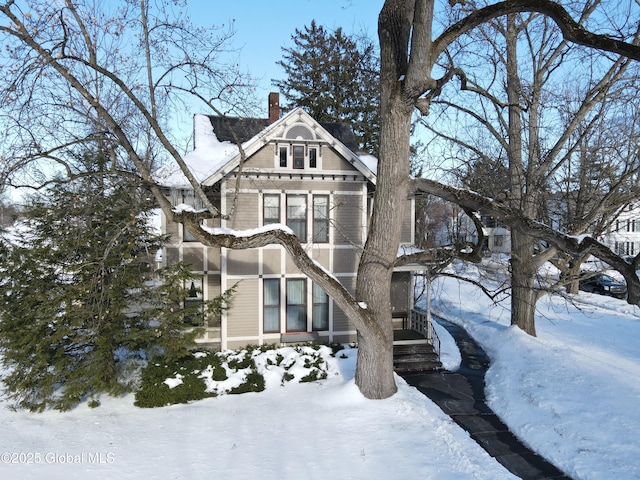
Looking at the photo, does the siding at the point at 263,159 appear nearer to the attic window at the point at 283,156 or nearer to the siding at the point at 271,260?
the attic window at the point at 283,156

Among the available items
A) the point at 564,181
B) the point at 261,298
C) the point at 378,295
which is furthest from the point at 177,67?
the point at 564,181

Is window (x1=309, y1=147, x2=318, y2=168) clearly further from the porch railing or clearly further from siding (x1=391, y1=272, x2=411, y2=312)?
the porch railing

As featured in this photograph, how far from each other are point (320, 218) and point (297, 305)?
9.71 ft

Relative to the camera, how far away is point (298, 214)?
1319 centimetres

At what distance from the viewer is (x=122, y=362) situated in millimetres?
10422

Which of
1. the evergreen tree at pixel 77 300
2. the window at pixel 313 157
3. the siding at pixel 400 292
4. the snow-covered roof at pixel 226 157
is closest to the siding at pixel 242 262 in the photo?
the snow-covered roof at pixel 226 157

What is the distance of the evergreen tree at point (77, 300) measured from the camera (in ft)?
29.1

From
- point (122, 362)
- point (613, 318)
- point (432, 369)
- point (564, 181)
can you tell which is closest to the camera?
point (122, 362)

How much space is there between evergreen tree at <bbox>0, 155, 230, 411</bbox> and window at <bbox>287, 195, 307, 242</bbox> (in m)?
4.11

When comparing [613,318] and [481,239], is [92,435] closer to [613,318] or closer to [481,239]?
[481,239]

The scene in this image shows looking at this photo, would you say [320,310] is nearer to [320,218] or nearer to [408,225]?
[320,218]

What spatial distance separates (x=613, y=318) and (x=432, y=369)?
461 inches

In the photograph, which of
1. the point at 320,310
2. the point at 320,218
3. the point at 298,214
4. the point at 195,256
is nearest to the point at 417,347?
the point at 320,310

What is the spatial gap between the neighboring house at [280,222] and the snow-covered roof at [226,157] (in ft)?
0.10
